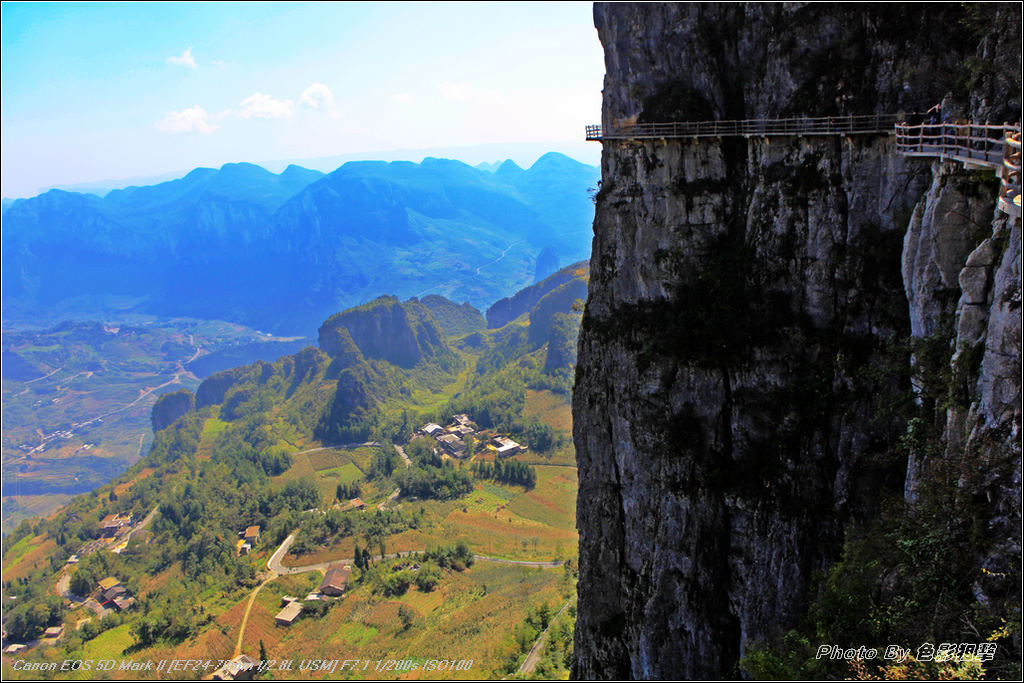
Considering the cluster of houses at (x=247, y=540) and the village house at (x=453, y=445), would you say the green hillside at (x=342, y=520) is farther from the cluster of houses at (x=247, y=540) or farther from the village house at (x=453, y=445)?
the village house at (x=453, y=445)

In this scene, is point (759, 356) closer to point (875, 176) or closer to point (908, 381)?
point (908, 381)

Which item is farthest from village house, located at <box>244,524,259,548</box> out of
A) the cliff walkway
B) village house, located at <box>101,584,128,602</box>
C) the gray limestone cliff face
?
the cliff walkway

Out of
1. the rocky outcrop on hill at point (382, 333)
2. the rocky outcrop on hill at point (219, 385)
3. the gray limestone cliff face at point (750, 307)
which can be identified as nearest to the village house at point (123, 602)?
the gray limestone cliff face at point (750, 307)

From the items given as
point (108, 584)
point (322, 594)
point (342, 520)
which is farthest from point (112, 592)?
point (322, 594)

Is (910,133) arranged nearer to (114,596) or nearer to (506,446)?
(506,446)

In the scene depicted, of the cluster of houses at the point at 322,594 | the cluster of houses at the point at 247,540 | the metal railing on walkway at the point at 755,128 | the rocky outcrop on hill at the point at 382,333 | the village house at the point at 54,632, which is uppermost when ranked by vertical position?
the metal railing on walkway at the point at 755,128
